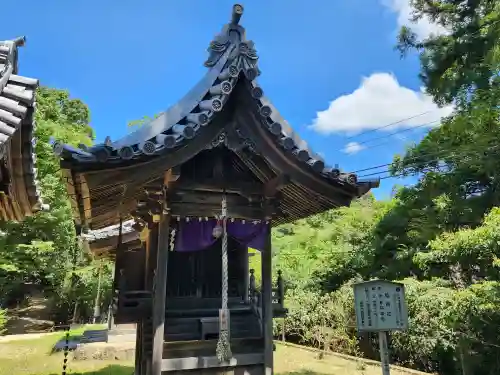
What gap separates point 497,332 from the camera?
8930mm

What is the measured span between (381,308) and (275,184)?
2.50 m

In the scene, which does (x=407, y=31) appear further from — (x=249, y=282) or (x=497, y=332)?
(x=249, y=282)

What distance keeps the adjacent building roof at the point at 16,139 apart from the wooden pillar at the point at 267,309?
12.5ft

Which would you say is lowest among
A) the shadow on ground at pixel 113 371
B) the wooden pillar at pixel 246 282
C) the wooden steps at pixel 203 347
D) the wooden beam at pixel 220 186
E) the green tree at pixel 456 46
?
the shadow on ground at pixel 113 371

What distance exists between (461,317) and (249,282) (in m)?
5.22

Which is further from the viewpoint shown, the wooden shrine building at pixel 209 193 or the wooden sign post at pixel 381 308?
the wooden sign post at pixel 381 308

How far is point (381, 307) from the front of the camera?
5582 mm

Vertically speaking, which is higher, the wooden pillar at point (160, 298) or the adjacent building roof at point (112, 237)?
the adjacent building roof at point (112, 237)

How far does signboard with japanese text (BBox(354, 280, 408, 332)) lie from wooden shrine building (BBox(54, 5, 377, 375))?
4.61 feet

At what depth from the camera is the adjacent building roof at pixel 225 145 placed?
15.3 feet

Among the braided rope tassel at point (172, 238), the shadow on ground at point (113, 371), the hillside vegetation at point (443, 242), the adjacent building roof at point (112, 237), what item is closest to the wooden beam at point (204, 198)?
the braided rope tassel at point (172, 238)

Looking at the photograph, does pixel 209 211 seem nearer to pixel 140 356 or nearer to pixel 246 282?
pixel 246 282

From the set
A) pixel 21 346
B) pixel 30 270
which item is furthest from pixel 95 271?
pixel 21 346

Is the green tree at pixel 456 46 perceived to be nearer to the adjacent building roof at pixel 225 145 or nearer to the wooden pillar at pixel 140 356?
the adjacent building roof at pixel 225 145
